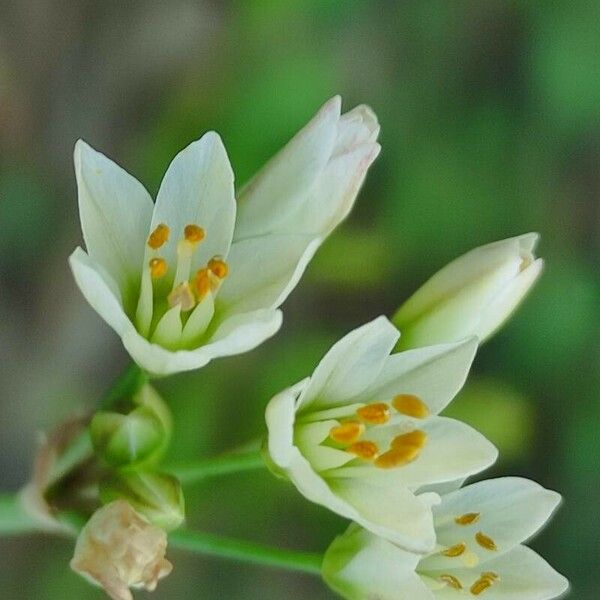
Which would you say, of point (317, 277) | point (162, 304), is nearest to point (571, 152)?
point (317, 277)

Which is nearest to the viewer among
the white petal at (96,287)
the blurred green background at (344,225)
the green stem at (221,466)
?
the white petal at (96,287)

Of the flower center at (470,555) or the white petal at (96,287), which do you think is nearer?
the white petal at (96,287)

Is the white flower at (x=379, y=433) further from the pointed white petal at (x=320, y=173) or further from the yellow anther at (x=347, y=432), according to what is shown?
the pointed white petal at (x=320, y=173)

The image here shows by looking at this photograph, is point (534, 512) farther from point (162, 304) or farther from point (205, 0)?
point (205, 0)

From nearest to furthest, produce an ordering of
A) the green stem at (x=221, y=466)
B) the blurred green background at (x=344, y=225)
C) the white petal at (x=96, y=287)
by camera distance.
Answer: the white petal at (x=96, y=287)
the green stem at (x=221, y=466)
the blurred green background at (x=344, y=225)

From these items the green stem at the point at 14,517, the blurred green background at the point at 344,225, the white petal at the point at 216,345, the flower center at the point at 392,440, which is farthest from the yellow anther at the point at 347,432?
the blurred green background at the point at 344,225
